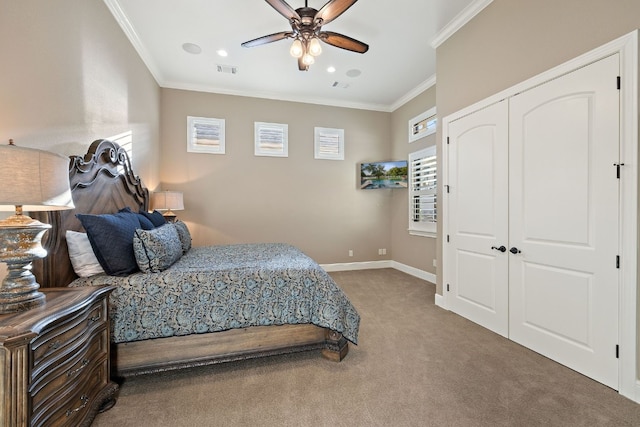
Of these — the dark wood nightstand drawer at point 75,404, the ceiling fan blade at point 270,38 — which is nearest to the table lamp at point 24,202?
the dark wood nightstand drawer at point 75,404

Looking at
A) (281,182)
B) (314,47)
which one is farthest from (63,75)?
(281,182)

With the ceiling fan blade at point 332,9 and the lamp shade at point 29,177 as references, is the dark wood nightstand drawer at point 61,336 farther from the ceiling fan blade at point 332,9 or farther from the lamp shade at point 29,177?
the ceiling fan blade at point 332,9

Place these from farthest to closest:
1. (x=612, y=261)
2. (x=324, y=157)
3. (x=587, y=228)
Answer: (x=324, y=157), (x=587, y=228), (x=612, y=261)

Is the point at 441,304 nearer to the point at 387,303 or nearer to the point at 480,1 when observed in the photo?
the point at 387,303

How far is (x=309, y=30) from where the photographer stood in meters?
2.44

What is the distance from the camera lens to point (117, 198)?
8.84 ft

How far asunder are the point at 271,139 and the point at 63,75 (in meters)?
3.07

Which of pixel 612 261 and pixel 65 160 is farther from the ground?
pixel 65 160

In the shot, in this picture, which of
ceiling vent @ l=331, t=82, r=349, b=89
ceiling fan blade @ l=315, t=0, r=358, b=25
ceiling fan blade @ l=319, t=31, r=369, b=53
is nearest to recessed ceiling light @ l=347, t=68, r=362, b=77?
ceiling vent @ l=331, t=82, r=349, b=89

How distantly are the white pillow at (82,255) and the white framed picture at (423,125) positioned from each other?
176 inches

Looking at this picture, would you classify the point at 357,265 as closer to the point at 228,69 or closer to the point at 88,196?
the point at 228,69

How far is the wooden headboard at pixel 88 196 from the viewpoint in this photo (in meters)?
1.73

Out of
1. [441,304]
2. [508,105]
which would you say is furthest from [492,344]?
[508,105]

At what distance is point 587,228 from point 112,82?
14.4 ft
